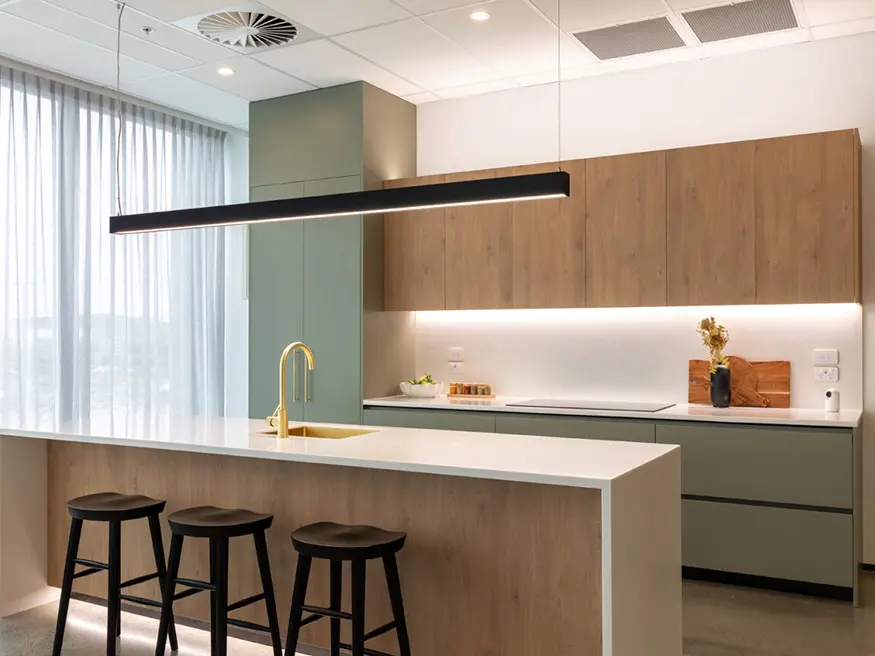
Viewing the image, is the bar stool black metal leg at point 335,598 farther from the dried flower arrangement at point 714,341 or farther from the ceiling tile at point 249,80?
the ceiling tile at point 249,80

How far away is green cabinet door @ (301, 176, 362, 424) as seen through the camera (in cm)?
547

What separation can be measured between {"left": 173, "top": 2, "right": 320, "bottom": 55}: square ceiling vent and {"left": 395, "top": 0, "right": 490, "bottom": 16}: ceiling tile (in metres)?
→ 0.65

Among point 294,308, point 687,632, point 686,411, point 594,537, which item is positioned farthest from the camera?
point 294,308

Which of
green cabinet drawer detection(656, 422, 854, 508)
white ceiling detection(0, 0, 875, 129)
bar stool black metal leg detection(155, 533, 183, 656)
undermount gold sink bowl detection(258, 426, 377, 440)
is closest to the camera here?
bar stool black metal leg detection(155, 533, 183, 656)

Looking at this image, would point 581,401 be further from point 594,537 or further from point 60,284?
point 60,284

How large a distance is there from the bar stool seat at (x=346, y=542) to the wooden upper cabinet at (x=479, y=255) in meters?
2.54

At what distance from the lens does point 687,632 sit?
12.1 ft

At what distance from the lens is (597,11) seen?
4234 mm

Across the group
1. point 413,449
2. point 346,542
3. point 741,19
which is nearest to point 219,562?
point 346,542

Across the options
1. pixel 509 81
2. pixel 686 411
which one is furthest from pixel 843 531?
pixel 509 81

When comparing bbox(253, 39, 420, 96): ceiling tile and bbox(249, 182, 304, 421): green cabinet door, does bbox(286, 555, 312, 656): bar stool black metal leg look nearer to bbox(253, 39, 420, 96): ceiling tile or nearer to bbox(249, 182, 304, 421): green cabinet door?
bbox(249, 182, 304, 421): green cabinet door

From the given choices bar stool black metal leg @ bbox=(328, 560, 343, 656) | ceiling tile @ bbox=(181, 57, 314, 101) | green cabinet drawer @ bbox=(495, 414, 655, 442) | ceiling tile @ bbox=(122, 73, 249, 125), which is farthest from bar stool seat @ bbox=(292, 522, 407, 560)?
ceiling tile @ bbox=(122, 73, 249, 125)

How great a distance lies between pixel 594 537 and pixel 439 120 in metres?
3.89

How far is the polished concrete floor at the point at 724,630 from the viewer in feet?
11.5
